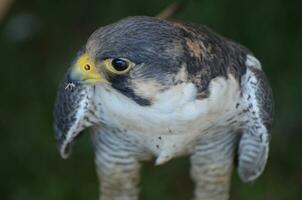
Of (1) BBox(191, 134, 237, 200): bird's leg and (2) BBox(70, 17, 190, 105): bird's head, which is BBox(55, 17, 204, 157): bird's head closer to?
(2) BBox(70, 17, 190, 105): bird's head

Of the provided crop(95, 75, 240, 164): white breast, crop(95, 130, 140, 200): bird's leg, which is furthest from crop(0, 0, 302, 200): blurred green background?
crop(95, 75, 240, 164): white breast

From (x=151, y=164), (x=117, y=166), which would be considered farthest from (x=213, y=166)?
(x=151, y=164)

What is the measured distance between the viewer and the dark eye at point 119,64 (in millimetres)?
2480

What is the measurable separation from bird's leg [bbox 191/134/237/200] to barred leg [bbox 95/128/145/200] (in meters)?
0.24

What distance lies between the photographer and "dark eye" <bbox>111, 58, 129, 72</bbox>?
248 cm

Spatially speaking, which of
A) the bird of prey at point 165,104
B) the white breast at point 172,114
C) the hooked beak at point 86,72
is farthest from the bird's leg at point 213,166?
the hooked beak at point 86,72

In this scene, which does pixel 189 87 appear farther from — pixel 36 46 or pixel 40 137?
pixel 36 46

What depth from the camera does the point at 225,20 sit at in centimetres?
459

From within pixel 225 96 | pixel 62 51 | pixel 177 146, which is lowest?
pixel 62 51

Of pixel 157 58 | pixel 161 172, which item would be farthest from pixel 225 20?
pixel 157 58

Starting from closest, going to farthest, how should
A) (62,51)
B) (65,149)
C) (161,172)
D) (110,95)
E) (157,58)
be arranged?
(157,58)
(110,95)
(65,149)
(161,172)
(62,51)

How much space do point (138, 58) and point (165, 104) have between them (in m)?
0.22

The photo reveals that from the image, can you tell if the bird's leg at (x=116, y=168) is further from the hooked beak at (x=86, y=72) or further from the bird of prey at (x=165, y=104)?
the hooked beak at (x=86, y=72)

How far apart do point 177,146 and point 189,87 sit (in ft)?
1.26
